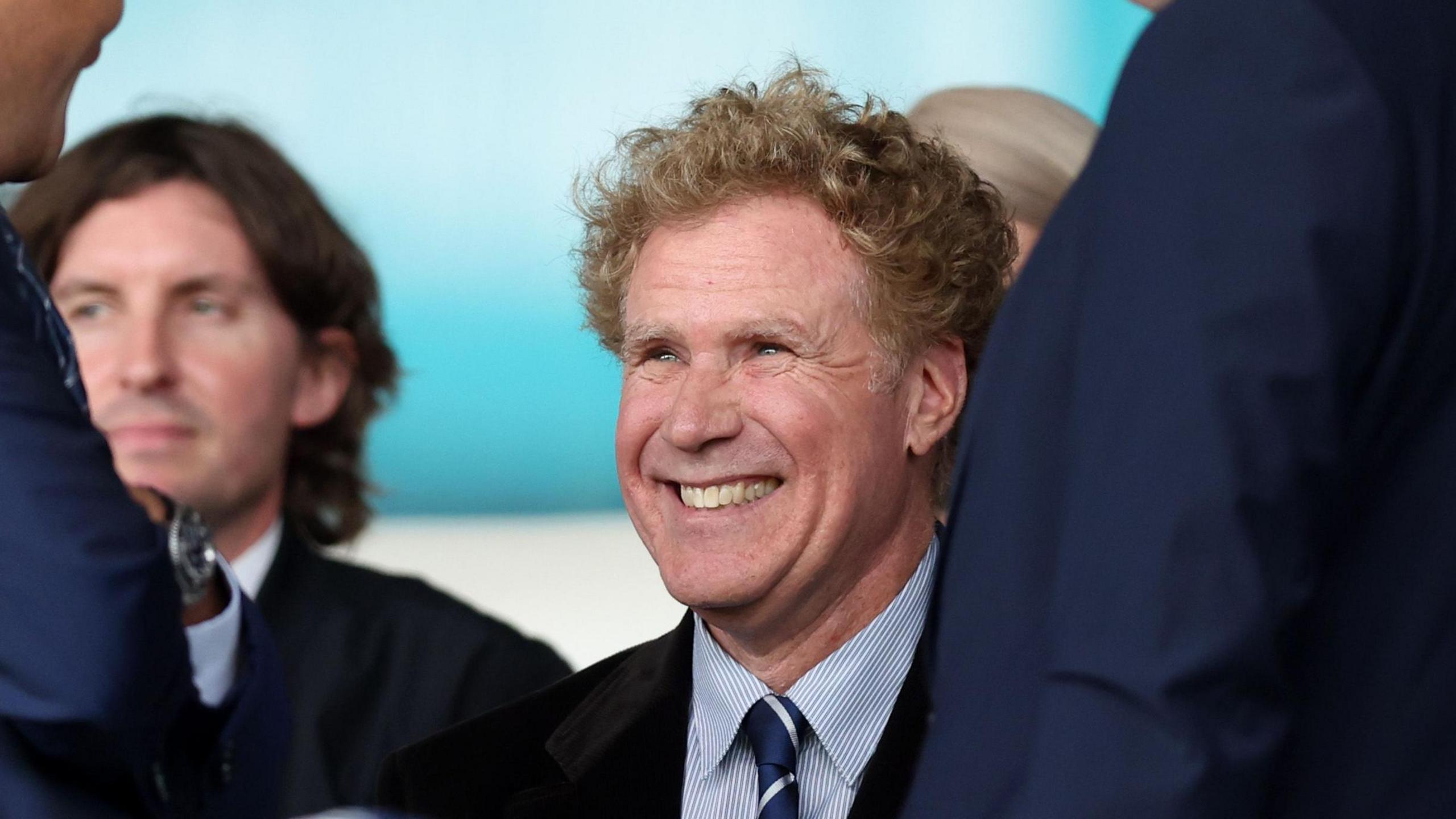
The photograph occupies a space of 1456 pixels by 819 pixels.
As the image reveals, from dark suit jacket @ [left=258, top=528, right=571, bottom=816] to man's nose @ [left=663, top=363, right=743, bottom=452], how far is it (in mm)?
1217

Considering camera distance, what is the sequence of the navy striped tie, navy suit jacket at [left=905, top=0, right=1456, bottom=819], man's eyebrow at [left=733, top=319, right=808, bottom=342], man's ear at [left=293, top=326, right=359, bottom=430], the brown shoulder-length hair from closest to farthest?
navy suit jacket at [left=905, top=0, right=1456, bottom=819]
the navy striped tie
man's eyebrow at [left=733, top=319, right=808, bottom=342]
the brown shoulder-length hair
man's ear at [left=293, top=326, right=359, bottom=430]

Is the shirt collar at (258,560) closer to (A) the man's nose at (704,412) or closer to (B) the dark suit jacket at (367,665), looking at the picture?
(B) the dark suit jacket at (367,665)

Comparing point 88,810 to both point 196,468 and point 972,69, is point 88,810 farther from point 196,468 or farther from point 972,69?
point 972,69

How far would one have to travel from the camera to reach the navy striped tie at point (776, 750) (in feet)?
6.48

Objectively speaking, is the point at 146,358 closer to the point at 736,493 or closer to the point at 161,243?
the point at 161,243

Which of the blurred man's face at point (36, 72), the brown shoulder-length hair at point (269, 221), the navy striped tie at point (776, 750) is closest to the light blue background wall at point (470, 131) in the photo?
the brown shoulder-length hair at point (269, 221)

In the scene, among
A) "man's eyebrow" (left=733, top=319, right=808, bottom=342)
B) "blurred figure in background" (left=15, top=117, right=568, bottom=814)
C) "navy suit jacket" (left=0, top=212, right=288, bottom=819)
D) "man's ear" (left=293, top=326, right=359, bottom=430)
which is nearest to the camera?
"navy suit jacket" (left=0, top=212, right=288, bottom=819)

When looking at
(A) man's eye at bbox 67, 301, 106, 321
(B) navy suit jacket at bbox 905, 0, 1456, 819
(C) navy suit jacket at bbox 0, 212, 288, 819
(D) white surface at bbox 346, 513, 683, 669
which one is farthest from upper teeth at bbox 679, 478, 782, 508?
(D) white surface at bbox 346, 513, 683, 669

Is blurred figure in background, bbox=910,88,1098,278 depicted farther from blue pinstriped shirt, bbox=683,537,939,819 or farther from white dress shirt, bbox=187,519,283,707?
white dress shirt, bbox=187,519,283,707

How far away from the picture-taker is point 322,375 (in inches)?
146

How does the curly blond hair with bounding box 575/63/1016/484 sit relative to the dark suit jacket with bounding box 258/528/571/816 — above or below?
above

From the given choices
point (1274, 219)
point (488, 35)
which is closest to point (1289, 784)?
point (1274, 219)

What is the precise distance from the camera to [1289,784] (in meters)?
1.14

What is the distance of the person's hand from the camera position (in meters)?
1.86
